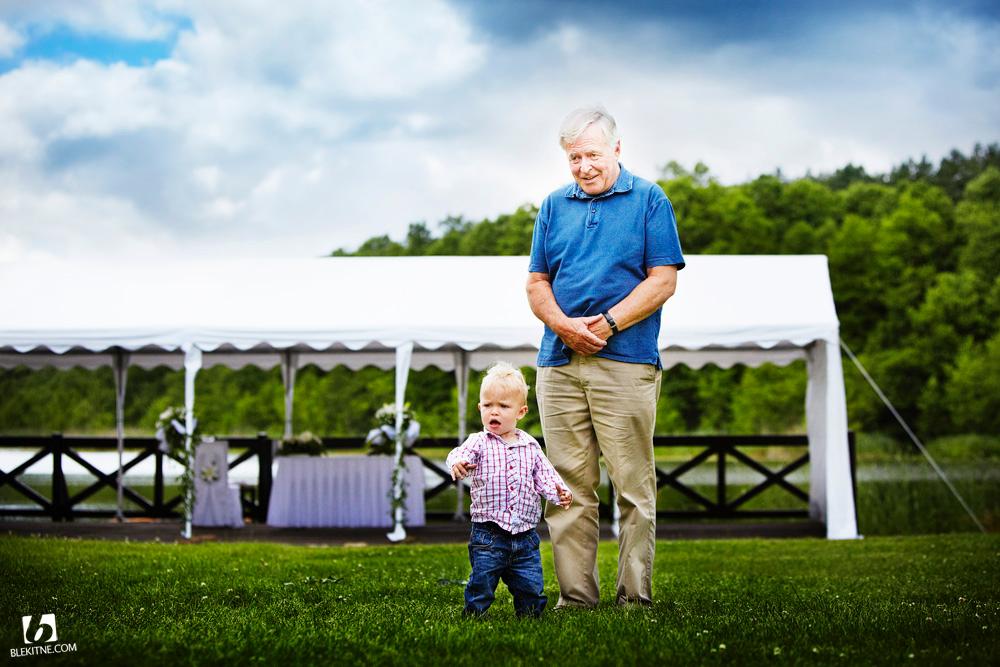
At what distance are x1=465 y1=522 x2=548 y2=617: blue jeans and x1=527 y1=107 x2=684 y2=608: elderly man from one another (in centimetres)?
19

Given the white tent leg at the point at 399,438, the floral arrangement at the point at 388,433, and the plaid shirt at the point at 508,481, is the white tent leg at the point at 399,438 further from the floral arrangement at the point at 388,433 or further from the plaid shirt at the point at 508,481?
the plaid shirt at the point at 508,481

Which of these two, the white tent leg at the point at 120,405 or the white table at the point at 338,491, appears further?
the white tent leg at the point at 120,405

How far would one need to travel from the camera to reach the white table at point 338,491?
10.4 m

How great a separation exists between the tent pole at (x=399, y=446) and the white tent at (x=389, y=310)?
0.09ft

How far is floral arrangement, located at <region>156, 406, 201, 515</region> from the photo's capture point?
10.1 meters

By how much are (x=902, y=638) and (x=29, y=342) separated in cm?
874

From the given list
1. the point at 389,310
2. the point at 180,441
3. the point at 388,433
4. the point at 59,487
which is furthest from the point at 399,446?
the point at 59,487

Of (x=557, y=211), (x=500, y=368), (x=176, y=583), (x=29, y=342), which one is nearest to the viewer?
(x=500, y=368)

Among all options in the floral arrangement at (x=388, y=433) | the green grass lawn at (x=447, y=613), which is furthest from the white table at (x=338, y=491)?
the green grass lawn at (x=447, y=613)

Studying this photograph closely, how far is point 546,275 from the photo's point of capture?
4.36 metres

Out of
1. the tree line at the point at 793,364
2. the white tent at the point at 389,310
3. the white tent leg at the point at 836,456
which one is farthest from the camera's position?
the tree line at the point at 793,364

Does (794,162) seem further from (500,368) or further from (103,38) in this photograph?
(500,368)

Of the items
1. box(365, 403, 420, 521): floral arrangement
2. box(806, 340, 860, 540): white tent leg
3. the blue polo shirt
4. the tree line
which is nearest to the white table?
box(365, 403, 420, 521): floral arrangement

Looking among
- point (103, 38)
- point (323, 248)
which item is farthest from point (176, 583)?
point (323, 248)
